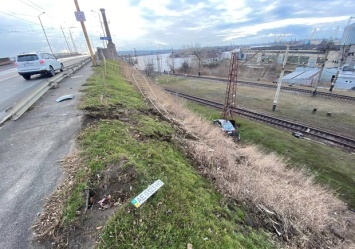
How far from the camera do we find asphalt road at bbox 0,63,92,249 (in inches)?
130

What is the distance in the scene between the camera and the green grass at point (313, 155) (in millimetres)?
10047

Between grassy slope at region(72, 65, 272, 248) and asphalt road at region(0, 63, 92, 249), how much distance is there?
2.22 ft

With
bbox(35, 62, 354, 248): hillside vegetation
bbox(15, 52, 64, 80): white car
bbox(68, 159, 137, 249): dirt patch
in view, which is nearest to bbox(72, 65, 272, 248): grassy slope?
bbox(35, 62, 354, 248): hillside vegetation

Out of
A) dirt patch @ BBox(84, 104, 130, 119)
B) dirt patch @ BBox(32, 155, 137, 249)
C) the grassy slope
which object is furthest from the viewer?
dirt patch @ BBox(84, 104, 130, 119)

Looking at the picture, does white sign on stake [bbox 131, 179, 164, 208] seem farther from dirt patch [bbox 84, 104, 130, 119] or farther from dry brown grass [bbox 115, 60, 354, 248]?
dirt patch [bbox 84, 104, 130, 119]

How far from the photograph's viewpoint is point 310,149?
43.2 ft

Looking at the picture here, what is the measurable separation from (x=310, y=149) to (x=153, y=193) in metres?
13.8

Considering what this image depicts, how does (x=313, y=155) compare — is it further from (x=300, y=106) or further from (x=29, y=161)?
(x=29, y=161)

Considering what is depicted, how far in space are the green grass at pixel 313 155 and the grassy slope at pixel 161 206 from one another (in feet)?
28.4

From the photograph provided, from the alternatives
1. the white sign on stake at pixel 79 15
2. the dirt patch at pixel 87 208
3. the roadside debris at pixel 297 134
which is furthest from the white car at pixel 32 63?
the roadside debris at pixel 297 134

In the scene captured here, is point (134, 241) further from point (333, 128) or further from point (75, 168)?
point (333, 128)

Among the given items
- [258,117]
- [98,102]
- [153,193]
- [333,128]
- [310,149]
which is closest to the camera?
[153,193]

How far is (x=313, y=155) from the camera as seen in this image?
491 inches

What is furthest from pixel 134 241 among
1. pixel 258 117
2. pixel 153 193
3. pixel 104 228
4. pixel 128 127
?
pixel 258 117
